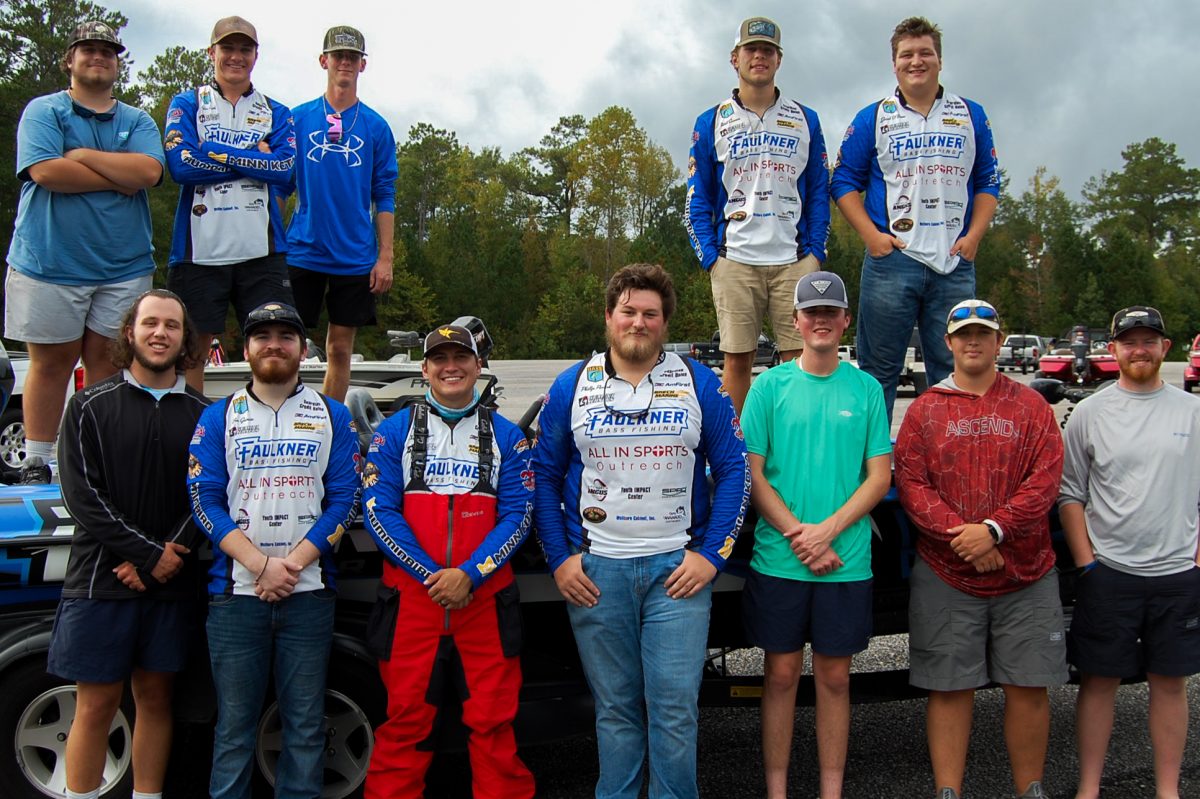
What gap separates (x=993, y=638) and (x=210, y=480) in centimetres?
279

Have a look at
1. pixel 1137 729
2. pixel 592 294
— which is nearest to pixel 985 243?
pixel 592 294

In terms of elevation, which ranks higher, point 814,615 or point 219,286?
point 219,286

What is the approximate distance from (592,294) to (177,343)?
4860cm

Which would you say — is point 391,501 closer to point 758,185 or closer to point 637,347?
point 637,347

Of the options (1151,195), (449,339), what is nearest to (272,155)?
(449,339)

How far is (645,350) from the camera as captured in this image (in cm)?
311

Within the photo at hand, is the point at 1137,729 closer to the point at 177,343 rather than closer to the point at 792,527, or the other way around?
the point at 792,527

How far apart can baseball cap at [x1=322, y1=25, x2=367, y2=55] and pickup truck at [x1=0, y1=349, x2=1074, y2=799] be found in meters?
2.39

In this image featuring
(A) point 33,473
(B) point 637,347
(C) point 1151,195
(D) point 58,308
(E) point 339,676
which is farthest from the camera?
(C) point 1151,195

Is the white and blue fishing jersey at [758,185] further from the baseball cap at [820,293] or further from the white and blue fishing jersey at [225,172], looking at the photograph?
the white and blue fishing jersey at [225,172]

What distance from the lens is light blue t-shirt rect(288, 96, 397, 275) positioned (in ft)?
14.5

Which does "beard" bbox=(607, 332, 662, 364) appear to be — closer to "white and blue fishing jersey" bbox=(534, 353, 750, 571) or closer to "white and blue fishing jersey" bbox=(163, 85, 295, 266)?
"white and blue fishing jersey" bbox=(534, 353, 750, 571)

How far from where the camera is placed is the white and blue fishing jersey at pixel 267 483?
2943 millimetres

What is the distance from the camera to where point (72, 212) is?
3.92 metres
